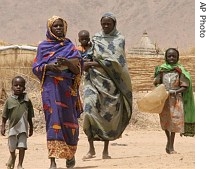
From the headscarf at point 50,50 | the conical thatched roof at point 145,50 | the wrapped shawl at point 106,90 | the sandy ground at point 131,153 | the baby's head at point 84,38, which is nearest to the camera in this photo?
the headscarf at point 50,50

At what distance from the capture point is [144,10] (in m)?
67.9

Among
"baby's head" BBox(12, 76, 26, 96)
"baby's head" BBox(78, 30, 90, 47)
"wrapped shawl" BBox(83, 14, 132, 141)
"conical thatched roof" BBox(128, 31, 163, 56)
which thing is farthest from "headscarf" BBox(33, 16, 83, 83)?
"conical thatched roof" BBox(128, 31, 163, 56)

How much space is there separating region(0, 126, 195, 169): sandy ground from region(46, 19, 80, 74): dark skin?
110cm

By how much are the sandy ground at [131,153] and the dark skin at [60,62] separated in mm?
1102

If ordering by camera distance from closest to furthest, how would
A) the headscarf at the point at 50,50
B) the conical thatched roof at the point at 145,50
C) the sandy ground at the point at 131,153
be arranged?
1. the headscarf at the point at 50,50
2. the sandy ground at the point at 131,153
3. the conical thatched roof at the point at 145,50

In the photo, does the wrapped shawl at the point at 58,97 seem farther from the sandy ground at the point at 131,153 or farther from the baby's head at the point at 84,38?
the baby's head at the point at 84,38

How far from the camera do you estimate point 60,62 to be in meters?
6.85

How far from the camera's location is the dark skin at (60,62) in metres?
6.87

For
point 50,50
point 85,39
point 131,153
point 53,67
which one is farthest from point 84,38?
point 131,153

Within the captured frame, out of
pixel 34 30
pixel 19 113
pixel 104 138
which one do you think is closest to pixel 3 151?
pixel 104 138

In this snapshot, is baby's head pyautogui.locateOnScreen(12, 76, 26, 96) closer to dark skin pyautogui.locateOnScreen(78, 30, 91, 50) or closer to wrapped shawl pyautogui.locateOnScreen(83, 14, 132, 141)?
wrapped shawl pyautogui.locateOnScreen(83, 14, 132, 141)

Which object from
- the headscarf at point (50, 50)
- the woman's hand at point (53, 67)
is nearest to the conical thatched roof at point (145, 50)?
the headscarf at point (50, 50)

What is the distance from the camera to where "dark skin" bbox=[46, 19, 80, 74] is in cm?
687
